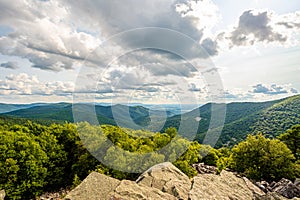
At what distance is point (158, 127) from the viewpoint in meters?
25.3

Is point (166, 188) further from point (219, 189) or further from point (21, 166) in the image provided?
point (21, 166)

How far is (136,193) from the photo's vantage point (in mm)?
13312

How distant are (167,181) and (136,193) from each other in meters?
3.65

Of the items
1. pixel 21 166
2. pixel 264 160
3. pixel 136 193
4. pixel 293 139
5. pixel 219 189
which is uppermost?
pixel 136 193

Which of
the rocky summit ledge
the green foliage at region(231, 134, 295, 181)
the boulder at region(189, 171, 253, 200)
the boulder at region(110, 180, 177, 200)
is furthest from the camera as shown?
the green foliage at region(231, 134, 295, 181)

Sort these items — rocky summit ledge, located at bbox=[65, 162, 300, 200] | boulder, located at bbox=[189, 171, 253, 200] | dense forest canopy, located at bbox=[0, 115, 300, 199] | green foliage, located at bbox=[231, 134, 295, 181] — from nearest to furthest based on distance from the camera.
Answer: rocky summit ledge, located at bbox=[65, 162, 300, 200], boulder, located at bbox=[189, 171, 253, 200], green foliage, located at bbox=[231, 134, 295, 181], dense forest canopy, located at bbox=[0, 115, 300, 199]

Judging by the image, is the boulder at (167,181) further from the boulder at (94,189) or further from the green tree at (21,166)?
the green tree at (21,166)

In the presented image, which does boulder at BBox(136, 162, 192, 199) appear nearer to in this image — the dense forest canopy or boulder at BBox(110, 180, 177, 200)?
boulder at BBox(110, 180, 177, 200)

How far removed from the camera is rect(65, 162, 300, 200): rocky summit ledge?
13828mm

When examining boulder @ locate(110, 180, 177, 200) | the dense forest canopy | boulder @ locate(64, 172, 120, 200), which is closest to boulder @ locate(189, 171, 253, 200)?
boulder @ locate(110, 180, 177, 200)

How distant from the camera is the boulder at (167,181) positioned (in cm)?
1478

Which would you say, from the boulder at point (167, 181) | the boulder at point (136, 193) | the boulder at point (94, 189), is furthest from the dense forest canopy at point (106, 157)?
the boulder at point (136, 193)

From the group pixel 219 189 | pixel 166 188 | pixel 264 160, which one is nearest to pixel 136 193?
pixel 166 188

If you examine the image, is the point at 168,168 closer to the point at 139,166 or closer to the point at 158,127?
the point at 158,127
